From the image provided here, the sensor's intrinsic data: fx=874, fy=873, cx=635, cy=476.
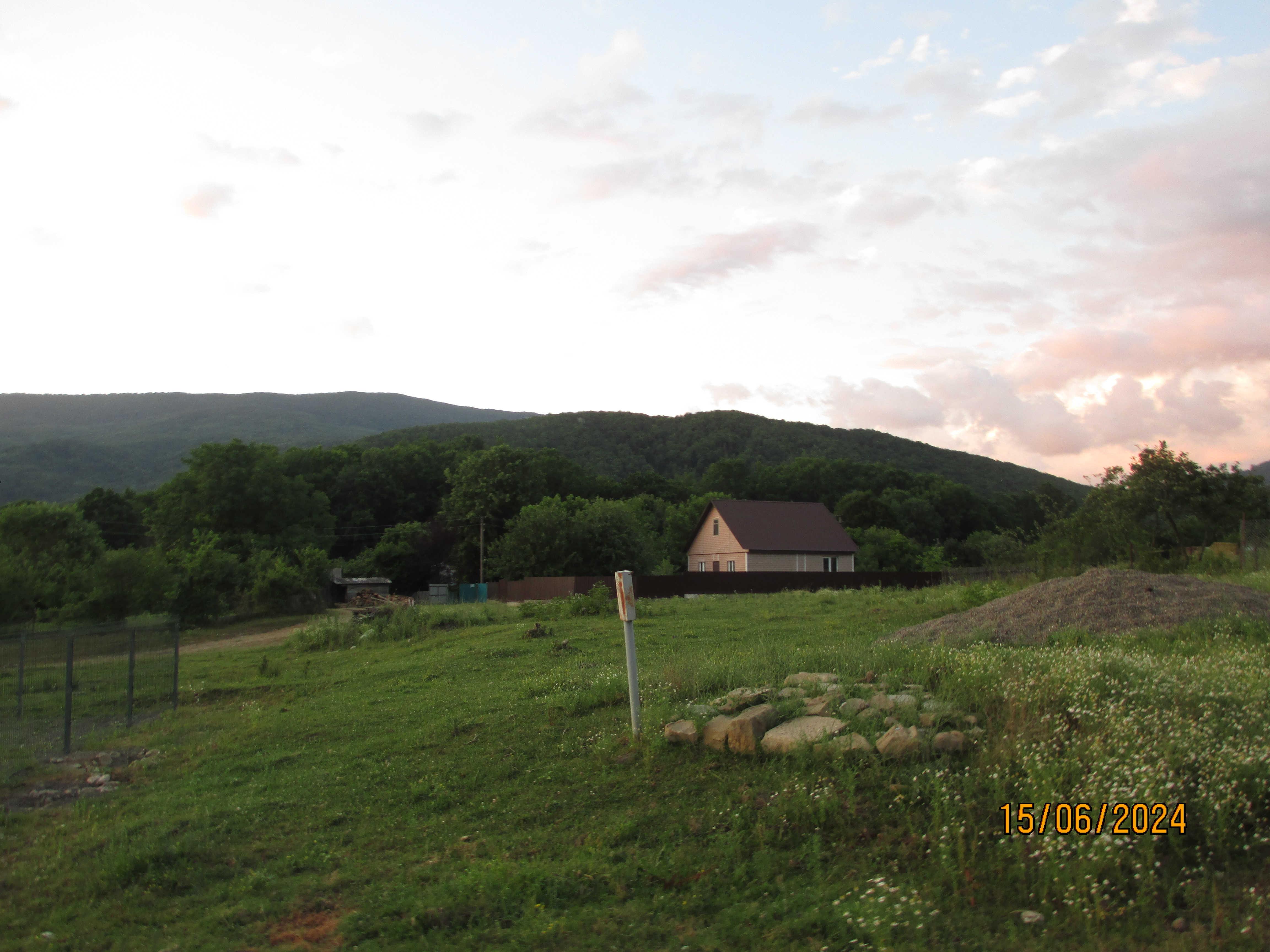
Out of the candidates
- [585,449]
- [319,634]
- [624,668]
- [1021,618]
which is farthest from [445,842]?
[585,449]

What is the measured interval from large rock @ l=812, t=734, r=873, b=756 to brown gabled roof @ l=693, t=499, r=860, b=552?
44.6 meters

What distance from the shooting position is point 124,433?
6211 inches

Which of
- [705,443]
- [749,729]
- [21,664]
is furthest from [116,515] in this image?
[749,729]

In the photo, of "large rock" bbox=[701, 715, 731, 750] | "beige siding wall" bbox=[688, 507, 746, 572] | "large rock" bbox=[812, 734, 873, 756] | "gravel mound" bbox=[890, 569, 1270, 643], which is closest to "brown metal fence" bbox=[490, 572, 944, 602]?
"beige siding wall" bbox=[688, 507, 746, 572]

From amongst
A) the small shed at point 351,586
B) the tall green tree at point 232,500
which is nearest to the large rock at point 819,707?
the small shed at point 351,586

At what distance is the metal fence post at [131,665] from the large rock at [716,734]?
934 cm

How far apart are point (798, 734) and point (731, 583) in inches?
1369

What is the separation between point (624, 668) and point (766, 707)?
488 centimetres

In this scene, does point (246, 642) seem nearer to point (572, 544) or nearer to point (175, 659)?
point (175, 659)

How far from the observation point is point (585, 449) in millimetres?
111438

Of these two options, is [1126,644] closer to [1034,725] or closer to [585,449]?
[1034,725]

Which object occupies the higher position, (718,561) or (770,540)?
(770,540)

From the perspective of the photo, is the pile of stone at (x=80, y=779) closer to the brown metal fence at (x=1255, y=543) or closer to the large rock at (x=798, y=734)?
the large rock at (x=798, y=734)

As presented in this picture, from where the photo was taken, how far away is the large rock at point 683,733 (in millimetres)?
7516
